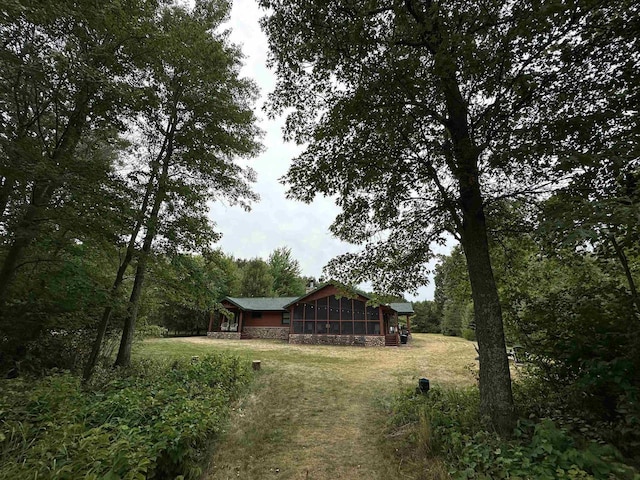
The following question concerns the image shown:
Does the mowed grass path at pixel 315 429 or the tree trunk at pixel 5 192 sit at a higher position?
the tree trunk at pixel 5 192

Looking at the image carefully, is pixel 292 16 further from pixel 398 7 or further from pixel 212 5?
pixel 212 5

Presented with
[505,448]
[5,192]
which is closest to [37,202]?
[5,192]

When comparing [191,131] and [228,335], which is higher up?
[191,131]

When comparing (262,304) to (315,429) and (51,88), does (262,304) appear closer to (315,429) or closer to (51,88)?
Answer: (315,429)

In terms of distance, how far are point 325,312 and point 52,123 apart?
17.3 metres

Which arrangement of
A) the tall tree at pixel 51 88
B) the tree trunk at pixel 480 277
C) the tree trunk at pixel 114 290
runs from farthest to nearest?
the tree trunk at pixel 114 290, the tree trunk at pixel 480 277, the tall tree at pixel 51 88

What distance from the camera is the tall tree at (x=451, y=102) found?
11.1 feet

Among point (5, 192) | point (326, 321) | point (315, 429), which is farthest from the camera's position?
point (326, 321)

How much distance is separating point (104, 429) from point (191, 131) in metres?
6.82

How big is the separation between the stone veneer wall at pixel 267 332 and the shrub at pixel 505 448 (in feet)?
61.0

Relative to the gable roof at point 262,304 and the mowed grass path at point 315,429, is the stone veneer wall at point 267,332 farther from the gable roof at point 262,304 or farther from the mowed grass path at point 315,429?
the mowed grass path at point 315,429

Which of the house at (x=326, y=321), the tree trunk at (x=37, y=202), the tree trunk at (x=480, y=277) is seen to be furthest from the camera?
the house at (x=326, y=321)

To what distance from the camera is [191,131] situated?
7.60m

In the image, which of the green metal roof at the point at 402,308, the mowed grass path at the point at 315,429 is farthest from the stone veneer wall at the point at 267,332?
the mowed grass path at the point at 315,429
